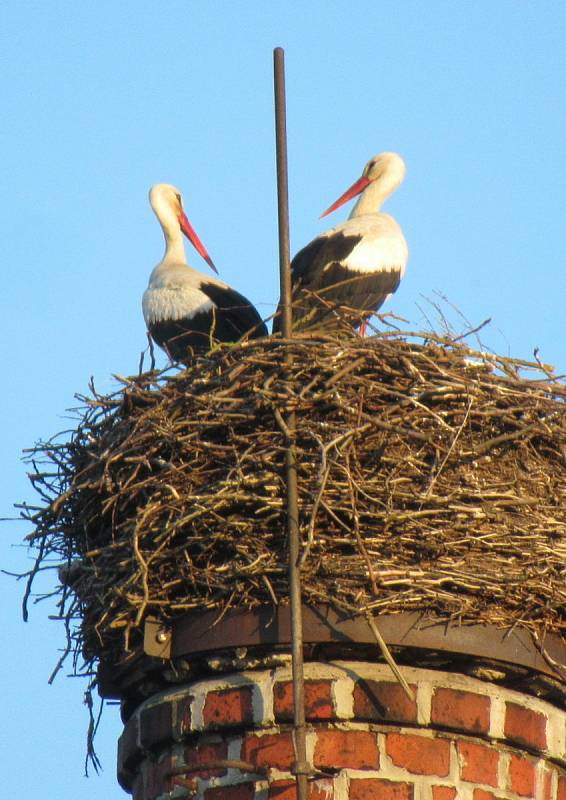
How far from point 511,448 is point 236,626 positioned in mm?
1270

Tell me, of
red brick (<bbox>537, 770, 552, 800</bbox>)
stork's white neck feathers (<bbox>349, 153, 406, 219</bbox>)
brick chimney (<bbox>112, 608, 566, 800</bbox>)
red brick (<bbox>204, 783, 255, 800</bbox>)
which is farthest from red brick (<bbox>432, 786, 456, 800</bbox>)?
stork's white neck feathers (<bbox>349, 153, 406, 219</bbox>)

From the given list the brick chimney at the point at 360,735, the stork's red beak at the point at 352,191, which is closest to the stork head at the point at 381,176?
the stork's red beak at the point at 352,191

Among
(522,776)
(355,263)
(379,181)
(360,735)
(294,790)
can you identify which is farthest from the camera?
(379,181)

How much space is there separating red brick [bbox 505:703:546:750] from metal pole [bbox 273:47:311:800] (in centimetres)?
57

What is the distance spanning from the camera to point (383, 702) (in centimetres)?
362

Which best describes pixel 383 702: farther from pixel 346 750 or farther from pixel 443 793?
pixel 443 793

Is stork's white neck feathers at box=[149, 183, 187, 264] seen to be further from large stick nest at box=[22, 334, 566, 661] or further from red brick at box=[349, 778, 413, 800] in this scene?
red brick at box=[349, 778, 413, 800]

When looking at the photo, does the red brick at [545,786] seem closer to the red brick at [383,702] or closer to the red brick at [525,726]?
the red brick at [525,726]

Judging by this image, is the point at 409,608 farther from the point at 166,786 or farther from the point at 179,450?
the point at 179,450

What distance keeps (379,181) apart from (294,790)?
A: 19.3 feet

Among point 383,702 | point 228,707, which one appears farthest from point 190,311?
point 383,702

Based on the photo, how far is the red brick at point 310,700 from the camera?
361 cm

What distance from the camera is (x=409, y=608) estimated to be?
384 centimetres

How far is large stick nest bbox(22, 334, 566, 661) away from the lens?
399cm
